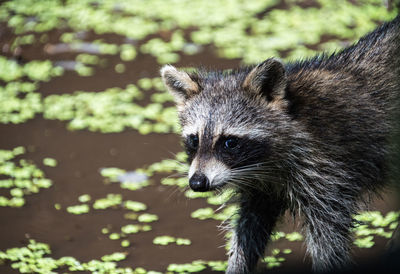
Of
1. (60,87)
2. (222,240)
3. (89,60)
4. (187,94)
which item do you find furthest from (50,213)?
(89,60)

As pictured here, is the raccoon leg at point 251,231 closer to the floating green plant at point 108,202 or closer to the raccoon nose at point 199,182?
the raccoon nose at point 199,182

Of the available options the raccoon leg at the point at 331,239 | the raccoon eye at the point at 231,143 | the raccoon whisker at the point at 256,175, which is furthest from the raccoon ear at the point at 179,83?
the raccoon leg at the point at 331,239

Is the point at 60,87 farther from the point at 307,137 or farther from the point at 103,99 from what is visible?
the point at 307,137

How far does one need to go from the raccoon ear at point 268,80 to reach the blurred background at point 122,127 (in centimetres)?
75

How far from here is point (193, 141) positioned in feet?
14.0

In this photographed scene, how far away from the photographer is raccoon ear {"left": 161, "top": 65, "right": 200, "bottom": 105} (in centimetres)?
445

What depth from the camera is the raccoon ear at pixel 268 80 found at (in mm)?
4141

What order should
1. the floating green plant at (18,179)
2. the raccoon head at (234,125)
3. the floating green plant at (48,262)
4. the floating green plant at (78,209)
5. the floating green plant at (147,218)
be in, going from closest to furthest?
the raccoon head at (234,125) < the floating green plant at (48,262) < the floating green plant at (147,218) < the floating green plant at (78,209) < the floating green plant at (18,179)

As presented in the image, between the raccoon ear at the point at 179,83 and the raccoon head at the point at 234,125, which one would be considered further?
the raccoon ear at the point at 179,83

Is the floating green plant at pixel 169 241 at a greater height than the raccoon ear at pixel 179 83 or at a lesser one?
lesser

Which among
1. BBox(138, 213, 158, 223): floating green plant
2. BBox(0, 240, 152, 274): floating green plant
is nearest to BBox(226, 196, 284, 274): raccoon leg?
BBox(0, 240, 152, 274): floating green plant

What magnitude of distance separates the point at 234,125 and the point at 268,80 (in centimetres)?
38

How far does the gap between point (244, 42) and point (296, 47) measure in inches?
26.9

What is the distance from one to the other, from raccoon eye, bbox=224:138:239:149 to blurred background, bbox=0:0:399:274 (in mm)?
468
